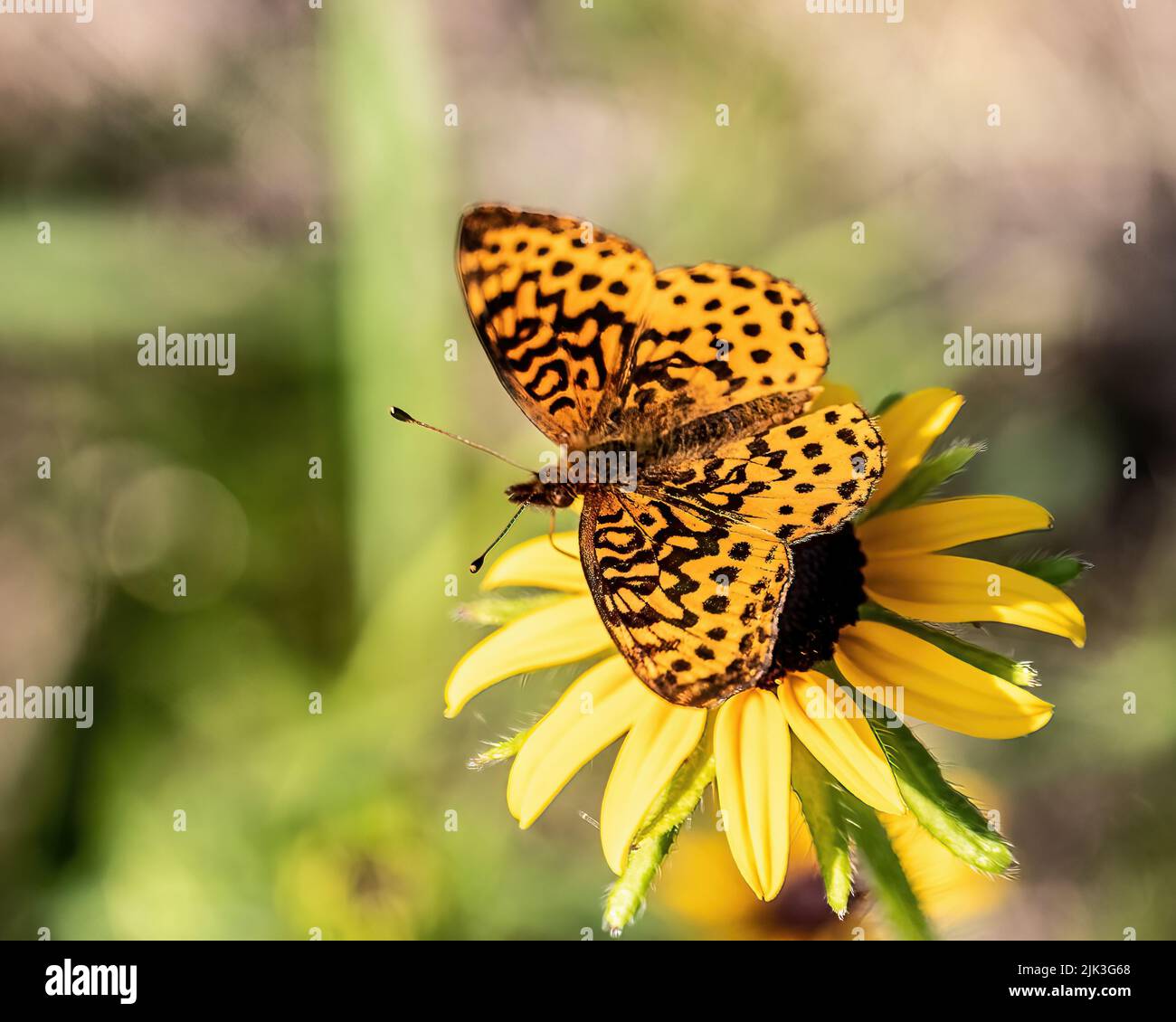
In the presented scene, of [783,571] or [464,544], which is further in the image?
[464,544]

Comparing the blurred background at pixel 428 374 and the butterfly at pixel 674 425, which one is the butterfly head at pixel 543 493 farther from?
the blurred background at pixel 428 374

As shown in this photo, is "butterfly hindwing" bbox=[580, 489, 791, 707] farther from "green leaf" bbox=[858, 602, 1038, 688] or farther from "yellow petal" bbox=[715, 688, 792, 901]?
"green leaf" bbox=[858, 602, 1038, 688]

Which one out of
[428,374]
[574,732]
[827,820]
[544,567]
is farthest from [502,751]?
[428,374]

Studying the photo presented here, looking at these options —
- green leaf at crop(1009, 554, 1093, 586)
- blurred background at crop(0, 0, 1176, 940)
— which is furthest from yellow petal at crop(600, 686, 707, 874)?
blurred background at crop(0, 0, 1176, 940)

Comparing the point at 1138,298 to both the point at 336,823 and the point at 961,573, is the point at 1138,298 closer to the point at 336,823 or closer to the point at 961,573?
the point at 961,573

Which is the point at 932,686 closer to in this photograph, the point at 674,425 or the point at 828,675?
the point at 828,675

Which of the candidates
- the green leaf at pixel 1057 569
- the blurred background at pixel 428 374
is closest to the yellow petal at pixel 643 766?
the green leaf at pixel 1057 569

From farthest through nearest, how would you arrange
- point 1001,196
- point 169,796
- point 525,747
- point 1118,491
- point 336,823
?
point 1001,196 → point 1118,491 → point 169,796 → point 336,823 → point 525,747

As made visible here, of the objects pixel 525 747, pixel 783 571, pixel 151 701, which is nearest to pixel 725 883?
pixel 525 747
